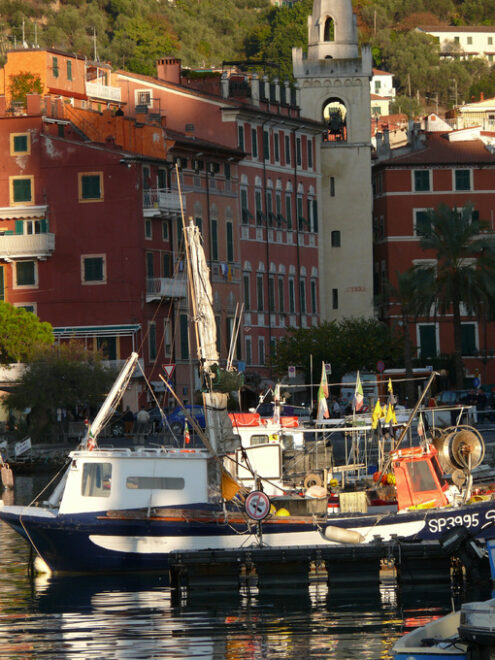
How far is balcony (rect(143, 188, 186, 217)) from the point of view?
96.8m

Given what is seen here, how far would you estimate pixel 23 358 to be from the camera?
9319 centimetres

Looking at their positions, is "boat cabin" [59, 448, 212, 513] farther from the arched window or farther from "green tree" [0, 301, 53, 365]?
the arched window

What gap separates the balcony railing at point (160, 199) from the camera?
97.0m

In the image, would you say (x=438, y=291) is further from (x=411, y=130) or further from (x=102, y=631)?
(x=102, y=631)

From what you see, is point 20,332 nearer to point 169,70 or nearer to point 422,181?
point 169,70

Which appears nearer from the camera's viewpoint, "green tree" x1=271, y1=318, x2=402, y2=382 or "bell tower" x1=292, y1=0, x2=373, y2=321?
"green tree" x1=271, y1=318, x2=402, y2=382

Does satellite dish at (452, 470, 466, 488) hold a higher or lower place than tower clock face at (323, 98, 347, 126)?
lower

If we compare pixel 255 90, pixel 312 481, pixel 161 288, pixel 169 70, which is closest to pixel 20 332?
pixel 161 288

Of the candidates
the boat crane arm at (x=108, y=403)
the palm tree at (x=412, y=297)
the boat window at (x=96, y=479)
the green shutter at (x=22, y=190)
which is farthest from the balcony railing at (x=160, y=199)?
the boat window at (x=96, y=479)

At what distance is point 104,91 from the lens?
11019 cm

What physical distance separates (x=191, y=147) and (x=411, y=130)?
38.2 m

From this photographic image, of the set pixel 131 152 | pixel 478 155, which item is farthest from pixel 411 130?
pixel 131 152

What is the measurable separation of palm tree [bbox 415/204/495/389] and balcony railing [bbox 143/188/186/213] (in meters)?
12.4

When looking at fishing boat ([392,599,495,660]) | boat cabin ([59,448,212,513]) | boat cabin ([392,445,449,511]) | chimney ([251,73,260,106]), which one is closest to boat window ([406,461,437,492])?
boat cabin ([392,445,449,511])
